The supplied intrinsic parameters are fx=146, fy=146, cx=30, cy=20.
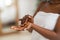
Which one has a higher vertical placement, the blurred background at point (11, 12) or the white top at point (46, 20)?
the white top at point (46, 20)

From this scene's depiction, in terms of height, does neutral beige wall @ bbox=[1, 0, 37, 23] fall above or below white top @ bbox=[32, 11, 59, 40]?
below

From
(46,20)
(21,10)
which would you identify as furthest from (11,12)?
(46,20)

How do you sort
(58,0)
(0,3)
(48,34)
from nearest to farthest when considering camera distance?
(48,34)
(58,0)
(0,3)

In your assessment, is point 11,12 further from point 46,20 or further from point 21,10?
point 46,20

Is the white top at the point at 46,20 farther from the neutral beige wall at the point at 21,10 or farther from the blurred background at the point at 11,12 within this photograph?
the neutral beige wall at the point at 21,10

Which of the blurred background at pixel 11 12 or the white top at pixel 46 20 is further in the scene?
the blurred background at pixel 11 12

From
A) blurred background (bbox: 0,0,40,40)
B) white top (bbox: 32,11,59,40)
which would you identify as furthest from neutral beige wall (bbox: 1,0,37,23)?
white top (bbox: 32,11,59,40)

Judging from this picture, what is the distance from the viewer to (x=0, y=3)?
317 centimetres

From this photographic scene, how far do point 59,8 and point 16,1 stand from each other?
7.89ft

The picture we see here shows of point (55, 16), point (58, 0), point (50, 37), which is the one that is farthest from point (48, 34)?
point (58, 0)

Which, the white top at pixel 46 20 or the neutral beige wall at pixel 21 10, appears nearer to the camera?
the white top at pixel 46 20

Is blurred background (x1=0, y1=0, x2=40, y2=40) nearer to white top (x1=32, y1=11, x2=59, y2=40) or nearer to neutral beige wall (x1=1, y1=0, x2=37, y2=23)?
neutral beige wall (x1=1, y1=0, x2=37, y2=23)

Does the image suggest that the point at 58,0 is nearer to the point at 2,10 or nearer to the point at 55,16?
the point at 55,16

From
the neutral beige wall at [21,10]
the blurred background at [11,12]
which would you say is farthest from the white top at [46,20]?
the neutral beige wall at [21,10]
